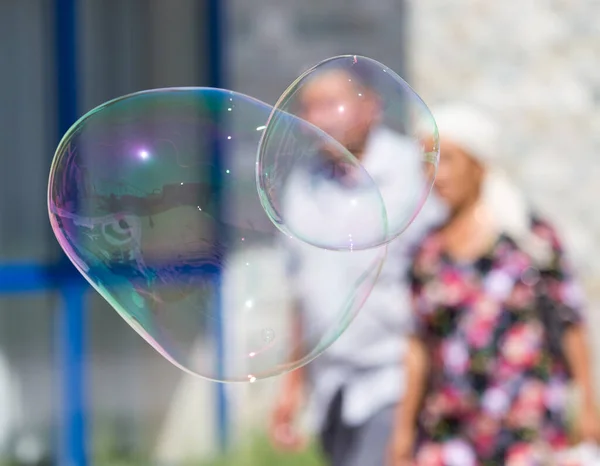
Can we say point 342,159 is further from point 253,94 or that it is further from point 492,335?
point 253,94

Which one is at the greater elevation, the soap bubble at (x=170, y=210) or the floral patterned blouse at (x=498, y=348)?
the soap bubble at (x=170, y=210)

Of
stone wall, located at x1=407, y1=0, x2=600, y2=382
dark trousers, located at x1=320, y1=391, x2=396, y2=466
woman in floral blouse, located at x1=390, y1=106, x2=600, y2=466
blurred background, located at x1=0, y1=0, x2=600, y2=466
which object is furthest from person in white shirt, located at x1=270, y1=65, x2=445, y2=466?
stone wall, located at x1=407, y1=0, x2=600, y2=382

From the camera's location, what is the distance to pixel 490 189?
10.7 feet

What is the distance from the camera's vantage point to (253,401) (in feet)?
16.1

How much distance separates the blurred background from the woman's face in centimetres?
150

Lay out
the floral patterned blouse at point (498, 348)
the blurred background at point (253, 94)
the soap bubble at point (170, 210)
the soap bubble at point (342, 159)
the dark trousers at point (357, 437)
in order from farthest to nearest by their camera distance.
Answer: the blurred background at point (253, 94), the dark trousers at point (357, 437), the floral patterned blouse at point (498, 348), the soap bubble at point (342, 159), the soap bubble at point (170, 210)

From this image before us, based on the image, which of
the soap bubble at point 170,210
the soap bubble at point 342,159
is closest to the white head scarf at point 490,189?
the soap bubble at point 342,159

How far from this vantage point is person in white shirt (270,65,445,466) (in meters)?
2.74

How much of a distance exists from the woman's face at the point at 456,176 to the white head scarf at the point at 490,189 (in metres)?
0.02

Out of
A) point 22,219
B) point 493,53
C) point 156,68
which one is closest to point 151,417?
point 22,219

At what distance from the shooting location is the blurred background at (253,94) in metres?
4.69

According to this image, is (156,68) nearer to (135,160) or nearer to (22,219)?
(22,219)

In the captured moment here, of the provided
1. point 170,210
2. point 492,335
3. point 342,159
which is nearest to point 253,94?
point 492,335

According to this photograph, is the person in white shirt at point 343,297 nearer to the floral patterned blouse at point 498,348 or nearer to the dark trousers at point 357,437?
the dark trousers at point 357,437
